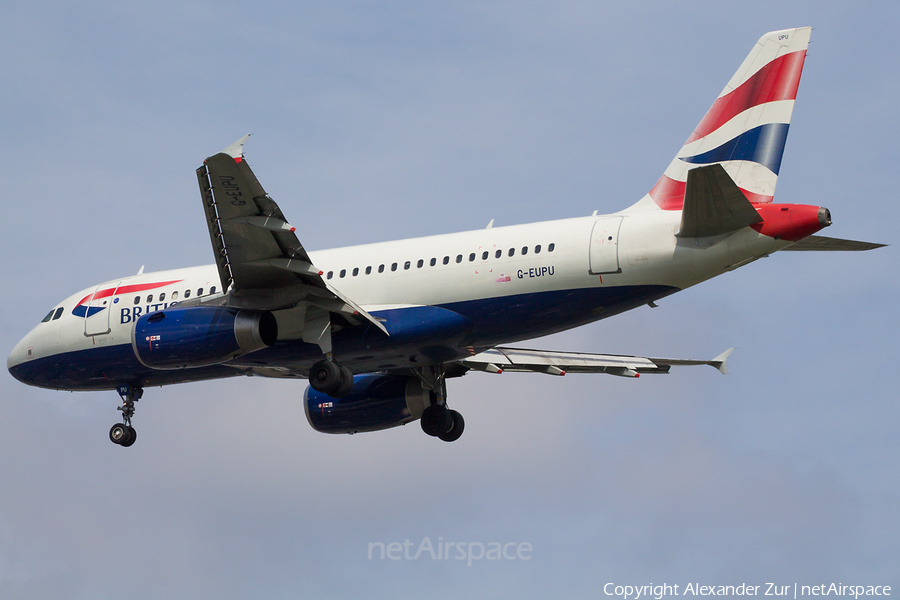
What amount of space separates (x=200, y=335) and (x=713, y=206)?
11306 mm

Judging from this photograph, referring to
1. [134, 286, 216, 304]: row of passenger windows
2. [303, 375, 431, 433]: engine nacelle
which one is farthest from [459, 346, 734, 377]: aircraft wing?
[134, 286, 216, 304]: row of passenger windows

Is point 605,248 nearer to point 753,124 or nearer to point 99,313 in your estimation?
point 753,124

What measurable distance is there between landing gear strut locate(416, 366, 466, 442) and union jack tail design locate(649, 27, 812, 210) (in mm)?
8511

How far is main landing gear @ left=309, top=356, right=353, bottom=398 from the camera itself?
25844 mm

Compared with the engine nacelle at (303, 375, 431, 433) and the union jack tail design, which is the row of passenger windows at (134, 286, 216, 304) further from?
the union jack tail design

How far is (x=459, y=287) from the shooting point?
83.1ft

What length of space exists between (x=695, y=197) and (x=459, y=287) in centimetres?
569

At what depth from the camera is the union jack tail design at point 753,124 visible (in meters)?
24.5

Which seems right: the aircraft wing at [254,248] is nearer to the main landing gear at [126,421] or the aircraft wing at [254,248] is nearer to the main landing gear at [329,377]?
the main landing gear at [329,377]

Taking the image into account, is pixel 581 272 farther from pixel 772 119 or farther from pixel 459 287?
pixel 772 119

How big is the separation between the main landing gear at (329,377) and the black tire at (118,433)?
7173mm

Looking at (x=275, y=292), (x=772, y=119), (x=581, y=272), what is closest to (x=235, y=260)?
(x=275, y=292)

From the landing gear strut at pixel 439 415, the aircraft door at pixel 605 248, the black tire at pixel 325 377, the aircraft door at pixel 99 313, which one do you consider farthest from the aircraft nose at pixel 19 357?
the aircraft door at pixel 605 248

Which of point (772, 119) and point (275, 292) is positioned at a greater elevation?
point (772, 119)
